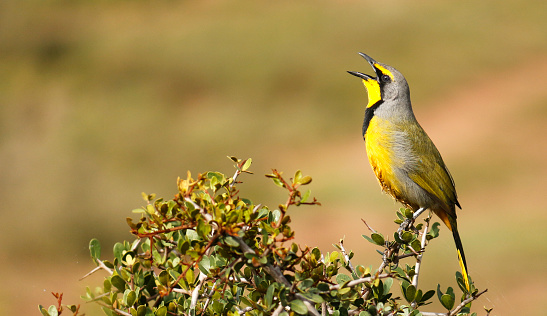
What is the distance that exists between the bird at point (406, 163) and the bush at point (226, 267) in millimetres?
1528

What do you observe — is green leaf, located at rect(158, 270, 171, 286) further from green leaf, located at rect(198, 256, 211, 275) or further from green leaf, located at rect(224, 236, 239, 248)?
green leaf, located at rect(224, 236, 239, 248)

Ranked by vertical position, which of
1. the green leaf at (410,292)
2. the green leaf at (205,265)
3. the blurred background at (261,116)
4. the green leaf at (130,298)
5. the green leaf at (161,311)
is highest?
the blurred background at (261,116)

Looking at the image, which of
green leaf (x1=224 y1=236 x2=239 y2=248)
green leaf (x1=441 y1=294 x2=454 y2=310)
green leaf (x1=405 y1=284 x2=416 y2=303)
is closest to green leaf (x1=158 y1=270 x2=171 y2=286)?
green leaf (x1=224 y1=236 x2=239 y2=248)

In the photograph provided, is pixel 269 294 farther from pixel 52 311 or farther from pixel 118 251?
pixel 52 311

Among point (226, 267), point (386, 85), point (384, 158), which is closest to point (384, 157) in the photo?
point (384, 158)

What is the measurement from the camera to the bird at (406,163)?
3.79m

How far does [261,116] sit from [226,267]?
10925mm

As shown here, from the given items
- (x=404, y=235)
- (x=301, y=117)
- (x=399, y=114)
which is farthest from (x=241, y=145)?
(x=404, y=235)

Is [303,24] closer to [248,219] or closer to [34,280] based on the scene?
[34,280]


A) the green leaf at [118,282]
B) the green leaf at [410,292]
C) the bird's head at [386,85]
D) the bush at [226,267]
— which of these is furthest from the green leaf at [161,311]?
the bird's head at [386,85]

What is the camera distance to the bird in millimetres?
3787

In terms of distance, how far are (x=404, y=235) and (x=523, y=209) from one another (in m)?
7.45

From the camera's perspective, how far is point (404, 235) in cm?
251

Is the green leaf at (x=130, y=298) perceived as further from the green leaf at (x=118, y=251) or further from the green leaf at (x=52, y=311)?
the green leaf at (x=52, y=311)
